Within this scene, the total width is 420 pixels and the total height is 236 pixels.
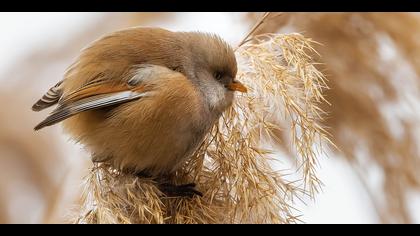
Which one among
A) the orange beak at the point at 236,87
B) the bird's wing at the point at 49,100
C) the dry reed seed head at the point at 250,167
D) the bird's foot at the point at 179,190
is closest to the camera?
the dry reed seed head at the point at 250,167

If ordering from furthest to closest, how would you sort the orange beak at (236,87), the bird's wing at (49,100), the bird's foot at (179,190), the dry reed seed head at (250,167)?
the bird's wing at (49,100) < the orange beak at (236,87) < the bird's foot at (179,190) < the dry reed seed head at (250,167)

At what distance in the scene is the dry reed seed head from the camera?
8.85ft

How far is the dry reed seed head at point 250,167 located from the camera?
106 inches

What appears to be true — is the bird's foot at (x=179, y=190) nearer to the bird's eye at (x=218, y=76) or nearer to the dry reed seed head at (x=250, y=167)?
the dry reed seed head at (x=250, y=167)

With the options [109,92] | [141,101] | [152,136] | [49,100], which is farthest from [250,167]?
[49,100]

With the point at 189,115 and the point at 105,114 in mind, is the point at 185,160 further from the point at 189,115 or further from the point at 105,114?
the point at 105,114

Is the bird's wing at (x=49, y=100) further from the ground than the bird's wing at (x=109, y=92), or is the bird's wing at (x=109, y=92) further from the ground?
the bird's wing at (x=109, y=92)

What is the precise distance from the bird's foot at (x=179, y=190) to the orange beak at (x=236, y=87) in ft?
1.40

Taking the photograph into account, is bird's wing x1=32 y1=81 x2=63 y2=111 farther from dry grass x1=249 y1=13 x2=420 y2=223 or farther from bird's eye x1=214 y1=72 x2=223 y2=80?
dry grass x1=249 y1=13 x2=420 y2=223

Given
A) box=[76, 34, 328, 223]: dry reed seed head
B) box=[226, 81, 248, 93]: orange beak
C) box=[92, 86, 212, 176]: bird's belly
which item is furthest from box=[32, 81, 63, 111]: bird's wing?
box=[226, 81, 248, 93]: orange beak

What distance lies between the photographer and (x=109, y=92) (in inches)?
121

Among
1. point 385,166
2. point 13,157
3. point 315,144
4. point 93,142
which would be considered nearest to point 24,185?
point 13,157

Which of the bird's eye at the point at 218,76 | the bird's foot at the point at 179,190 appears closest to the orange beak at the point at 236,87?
the bird's eye at the point at 218,76

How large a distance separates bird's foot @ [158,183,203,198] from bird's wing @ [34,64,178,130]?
15.4 inches
